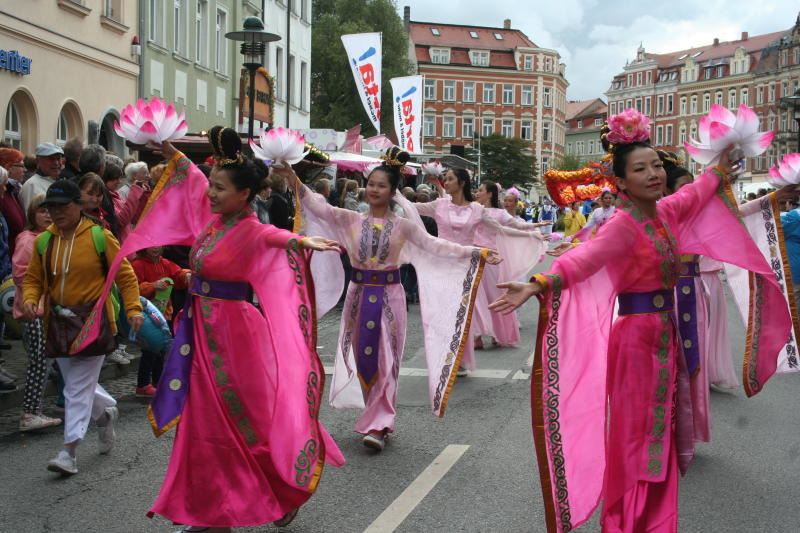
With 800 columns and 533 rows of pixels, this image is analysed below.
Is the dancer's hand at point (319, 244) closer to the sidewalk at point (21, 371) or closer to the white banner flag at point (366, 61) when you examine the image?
the sidewalk at point (21, 371)

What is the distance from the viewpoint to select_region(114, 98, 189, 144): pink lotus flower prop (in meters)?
4.89

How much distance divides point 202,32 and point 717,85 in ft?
262

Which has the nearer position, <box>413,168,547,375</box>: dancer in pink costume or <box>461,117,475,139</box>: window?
<box>413,168,547,375</box>: dancer in pink costume

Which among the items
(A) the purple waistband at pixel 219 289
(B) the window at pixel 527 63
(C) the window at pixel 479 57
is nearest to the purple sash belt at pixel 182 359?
(A) the purple waistband at pixel 219 289

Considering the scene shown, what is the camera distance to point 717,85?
3750 inches

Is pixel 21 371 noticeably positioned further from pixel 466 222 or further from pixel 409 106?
pixel 409 106

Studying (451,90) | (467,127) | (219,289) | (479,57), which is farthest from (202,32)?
(479,57)

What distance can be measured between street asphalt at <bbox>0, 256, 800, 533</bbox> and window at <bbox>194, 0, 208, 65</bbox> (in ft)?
63.6

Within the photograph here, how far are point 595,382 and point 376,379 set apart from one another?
2448 mm

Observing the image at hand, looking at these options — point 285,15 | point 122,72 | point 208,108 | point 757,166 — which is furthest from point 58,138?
point 757,166

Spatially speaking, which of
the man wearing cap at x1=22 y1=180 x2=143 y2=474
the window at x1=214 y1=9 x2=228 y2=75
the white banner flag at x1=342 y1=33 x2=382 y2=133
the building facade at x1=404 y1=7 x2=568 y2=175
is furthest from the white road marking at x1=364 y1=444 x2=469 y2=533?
the building facade at x1=404 y1=7 x2=568 y2=175

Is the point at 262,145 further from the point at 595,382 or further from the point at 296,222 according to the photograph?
the point at 595,382

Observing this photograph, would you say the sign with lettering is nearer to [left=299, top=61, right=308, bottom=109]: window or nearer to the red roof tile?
[left=299, top=61, right=308, bottom=109]: window

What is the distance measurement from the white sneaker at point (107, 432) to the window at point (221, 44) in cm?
2203
